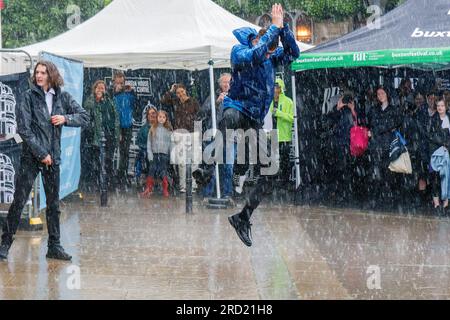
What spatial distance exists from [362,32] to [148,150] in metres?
4.73

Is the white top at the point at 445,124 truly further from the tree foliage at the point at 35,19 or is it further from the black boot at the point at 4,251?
the tree foliage at the point at 35,19

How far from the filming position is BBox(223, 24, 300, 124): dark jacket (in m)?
8.50

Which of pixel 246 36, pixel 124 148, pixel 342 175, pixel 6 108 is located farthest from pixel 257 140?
pixel 124 148

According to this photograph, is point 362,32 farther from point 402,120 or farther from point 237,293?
point 237,293

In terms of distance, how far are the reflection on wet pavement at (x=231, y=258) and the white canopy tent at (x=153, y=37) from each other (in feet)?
9.22

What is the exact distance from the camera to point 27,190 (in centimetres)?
913

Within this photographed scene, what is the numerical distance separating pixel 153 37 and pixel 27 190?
801 cm

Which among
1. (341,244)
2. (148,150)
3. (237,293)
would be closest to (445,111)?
(341,244)

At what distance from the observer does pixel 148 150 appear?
56.3 feet

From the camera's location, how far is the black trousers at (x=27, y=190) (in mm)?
9148

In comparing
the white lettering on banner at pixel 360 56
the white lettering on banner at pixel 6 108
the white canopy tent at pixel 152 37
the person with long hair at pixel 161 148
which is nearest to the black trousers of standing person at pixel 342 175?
the white lettering on banner at pixel 360 56

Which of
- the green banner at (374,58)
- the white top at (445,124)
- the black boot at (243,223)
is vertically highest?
the green banner at (374,58)

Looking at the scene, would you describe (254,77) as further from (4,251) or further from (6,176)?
(6,176)

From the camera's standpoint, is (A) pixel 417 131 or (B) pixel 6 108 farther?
(A) pixel 417 131
